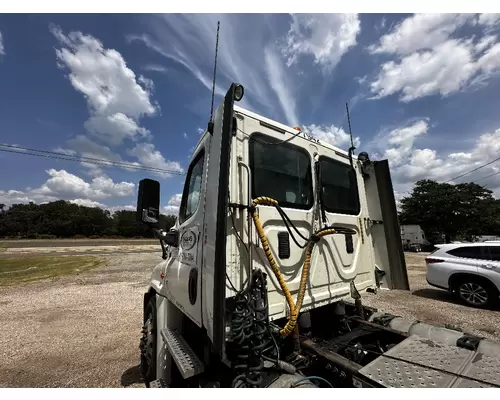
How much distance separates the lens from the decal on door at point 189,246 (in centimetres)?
207

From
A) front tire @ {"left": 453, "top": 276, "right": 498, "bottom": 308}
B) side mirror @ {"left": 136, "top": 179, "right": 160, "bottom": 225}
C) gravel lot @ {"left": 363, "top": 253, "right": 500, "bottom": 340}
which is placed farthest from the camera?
front tire @ {"left": 453, "top": 276, "right": 498, "bottom": 308}

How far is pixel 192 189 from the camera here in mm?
2707

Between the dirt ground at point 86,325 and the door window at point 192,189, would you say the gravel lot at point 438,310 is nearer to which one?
the dirt ground at point 86,325

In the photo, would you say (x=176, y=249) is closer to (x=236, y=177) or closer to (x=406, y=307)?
(x=236, y=177)

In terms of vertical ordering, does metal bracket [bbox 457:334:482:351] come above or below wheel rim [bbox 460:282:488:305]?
above

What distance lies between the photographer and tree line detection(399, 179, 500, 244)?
30875mm

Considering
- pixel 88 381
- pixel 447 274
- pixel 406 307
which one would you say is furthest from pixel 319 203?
pixel 447 274

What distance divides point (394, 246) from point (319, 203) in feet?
3.83

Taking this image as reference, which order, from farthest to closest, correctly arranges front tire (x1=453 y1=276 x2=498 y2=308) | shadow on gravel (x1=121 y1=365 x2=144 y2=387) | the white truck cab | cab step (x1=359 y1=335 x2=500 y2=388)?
1. front tire (x1=453 y1=276 x2=498 y2=308)
2. shadow on gravel (x1=121 y1=365 x2=144 y2=387)
3. the white truck cab
4. cab step (x1=359 y1=335 x2=500 y2=388)

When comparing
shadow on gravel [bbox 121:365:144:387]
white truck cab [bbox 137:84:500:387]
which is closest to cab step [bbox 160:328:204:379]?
white truck cab [bbox 137:84:500:387]

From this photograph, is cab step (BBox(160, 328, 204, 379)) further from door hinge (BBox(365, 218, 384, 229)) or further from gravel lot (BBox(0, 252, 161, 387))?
door hinge (BBox(365, 218, 384, 229))

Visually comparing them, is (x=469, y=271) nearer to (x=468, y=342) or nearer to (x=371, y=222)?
(x=371, y=222)

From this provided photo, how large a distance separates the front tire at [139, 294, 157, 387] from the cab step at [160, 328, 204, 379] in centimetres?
55

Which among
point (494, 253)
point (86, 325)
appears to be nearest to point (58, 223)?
point (86, 325)
